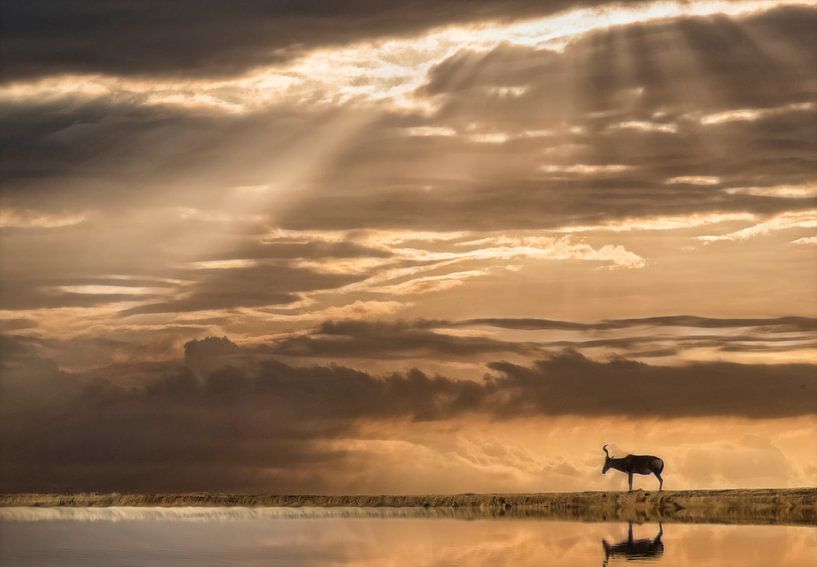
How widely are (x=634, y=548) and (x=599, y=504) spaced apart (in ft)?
71.7

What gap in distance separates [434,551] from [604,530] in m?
10.1

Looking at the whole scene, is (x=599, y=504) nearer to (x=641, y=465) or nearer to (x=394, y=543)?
(x=641, y=465)

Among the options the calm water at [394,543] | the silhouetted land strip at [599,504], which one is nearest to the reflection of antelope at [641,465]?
the silhouetted land strip at [599,504]

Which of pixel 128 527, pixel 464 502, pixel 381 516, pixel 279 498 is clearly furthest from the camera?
pixel 279 498

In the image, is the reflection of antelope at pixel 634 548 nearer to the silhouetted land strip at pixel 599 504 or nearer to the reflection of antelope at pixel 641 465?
the silhouetted land strip at pixel 599 504

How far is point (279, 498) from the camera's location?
77188 millimetres

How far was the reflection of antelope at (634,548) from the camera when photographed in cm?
3653

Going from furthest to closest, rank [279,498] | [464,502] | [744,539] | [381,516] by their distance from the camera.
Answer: [279,498] → [464,502] → [381,516] → [744,539]

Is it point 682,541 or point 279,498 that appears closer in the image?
point 682,541

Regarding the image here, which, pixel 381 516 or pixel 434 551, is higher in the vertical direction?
pixel 434 551

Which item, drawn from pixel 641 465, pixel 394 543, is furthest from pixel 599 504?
pixel 394 543

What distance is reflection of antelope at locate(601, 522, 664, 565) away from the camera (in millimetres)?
36531

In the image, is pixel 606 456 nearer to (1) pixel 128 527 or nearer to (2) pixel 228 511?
(2) pixel 228 511

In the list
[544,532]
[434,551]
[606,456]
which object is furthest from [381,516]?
[434,551]
